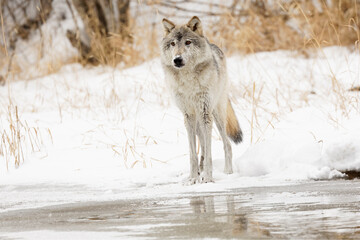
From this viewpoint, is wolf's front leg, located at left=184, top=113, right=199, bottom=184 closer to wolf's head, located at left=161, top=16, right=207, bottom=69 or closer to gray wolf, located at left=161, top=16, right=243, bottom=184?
gray wolf, located at left=161, top=16, right=243, bottom=184

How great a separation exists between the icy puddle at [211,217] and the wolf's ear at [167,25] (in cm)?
175

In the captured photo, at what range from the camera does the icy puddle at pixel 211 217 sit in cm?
216

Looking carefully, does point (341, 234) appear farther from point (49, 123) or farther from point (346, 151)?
point (49, 123)

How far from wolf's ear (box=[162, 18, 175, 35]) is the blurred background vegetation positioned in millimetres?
4978

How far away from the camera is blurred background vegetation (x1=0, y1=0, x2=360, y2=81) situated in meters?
10.7

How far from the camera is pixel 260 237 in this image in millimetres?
2023

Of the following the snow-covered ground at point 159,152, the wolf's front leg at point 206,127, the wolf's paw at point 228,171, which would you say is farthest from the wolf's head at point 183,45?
the wolf's paw at point 228,171

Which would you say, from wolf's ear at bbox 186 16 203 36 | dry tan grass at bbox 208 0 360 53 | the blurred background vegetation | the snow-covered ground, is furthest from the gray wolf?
dry tan grass at bbox 208 0 360 53

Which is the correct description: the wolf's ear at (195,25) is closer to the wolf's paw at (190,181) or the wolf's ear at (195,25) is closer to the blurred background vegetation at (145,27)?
the wolf's paw at (190,181)

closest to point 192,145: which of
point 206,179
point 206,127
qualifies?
point 206,127

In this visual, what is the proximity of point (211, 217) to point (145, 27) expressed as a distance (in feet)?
31.4

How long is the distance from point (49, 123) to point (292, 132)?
155 inches

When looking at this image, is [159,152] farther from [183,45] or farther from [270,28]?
[270,28]

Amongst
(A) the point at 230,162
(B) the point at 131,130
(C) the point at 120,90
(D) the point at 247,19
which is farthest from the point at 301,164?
(D) the point at 247,19
